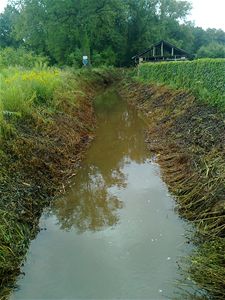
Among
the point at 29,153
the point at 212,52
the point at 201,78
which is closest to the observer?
the point at 29,153

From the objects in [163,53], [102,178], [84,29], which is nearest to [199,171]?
[102,178]

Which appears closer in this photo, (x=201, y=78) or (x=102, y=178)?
(x=102, y=178)

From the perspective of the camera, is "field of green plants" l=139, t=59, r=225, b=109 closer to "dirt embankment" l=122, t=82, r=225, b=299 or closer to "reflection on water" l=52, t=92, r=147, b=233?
"dirt embankment" l=122, t=82, r=225, b=299

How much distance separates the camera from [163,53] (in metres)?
40.6

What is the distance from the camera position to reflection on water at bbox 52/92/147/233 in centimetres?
610

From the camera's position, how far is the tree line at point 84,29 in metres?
37.1

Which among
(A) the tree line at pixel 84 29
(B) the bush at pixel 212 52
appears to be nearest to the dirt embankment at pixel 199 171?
(A) the tree line at pixel 84 29

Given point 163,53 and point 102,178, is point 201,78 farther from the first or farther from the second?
point 163,53

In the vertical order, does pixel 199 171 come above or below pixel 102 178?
above

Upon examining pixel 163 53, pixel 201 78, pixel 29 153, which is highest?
pixel 163 53

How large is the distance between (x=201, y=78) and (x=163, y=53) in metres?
29.5

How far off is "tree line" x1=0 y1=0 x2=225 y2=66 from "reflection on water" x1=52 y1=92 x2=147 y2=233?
2553 centimetres

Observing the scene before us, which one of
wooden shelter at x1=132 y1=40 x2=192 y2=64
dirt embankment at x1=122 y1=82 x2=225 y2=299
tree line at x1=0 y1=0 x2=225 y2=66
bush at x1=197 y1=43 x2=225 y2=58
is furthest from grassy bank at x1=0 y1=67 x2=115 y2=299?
bush at x1=197 y1=43 x2=225 y2=58

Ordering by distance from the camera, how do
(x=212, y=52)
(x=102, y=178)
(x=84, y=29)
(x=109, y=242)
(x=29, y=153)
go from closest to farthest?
(x=109, y=242), (x=29, y=153), (x=102, y=178), (x=84, y=29), (x=212, y=52)
